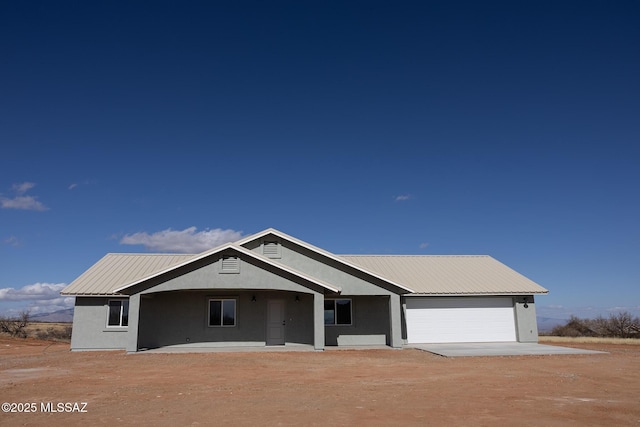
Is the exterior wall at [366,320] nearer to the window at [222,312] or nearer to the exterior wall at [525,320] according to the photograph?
the window at [222,312]

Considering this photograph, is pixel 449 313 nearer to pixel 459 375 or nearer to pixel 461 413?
pixel 459 375

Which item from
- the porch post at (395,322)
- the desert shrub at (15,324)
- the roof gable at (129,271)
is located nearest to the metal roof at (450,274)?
the porch post at (395,322)

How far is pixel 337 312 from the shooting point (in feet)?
75.5

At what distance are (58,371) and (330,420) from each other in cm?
1060

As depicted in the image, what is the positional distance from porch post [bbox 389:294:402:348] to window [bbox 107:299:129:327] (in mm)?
12085

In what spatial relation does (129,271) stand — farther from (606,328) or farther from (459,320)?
(606,328)

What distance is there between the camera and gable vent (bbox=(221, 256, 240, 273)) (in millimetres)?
20234

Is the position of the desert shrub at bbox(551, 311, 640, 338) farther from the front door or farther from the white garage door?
the front door

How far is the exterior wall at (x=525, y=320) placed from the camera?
2480 cm

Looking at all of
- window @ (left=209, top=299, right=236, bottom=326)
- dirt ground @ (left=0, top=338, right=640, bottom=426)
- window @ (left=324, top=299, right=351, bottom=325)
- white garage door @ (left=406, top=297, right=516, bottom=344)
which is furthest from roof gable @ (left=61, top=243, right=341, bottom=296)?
white garage door @ (left=406, top=297, right=516, bottom=344)

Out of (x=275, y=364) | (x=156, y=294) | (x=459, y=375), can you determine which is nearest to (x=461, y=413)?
(x=459, y=375)

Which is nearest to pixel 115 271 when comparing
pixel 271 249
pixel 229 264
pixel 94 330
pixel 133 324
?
pixel 94 330

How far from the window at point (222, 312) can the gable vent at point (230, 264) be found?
2636mm

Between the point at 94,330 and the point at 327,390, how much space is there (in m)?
15.1
